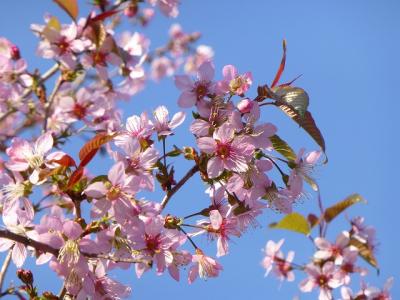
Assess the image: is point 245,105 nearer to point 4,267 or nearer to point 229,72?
point 229,72

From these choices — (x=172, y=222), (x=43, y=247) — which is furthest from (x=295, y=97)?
(x=43, y=247)

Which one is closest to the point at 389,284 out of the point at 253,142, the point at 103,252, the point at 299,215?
the point at 299,215

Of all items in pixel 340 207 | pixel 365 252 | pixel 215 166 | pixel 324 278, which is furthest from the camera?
pixel 324 278

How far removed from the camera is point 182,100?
80.0 inches

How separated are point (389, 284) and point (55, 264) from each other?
2223 mm

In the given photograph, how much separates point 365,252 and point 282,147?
882 millimetres

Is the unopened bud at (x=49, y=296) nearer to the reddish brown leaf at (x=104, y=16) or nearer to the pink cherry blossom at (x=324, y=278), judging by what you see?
the reddish brown leaf at (x=104, y=16)

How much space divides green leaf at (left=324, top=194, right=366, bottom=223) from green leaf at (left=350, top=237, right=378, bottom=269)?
318 mm

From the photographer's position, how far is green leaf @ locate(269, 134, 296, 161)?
6.36 ft

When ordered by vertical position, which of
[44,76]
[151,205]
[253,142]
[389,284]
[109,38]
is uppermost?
[44,76]

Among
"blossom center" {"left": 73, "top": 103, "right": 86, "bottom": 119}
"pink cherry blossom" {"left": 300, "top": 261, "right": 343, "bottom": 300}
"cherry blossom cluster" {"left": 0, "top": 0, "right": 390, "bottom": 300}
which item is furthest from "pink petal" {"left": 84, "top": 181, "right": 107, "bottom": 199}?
"blossom center" {"left": 73, "top": 103, "right": 86, "bottom": 119}

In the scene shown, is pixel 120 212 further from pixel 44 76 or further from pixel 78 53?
pixel 44 76

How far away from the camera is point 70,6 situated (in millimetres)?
2338

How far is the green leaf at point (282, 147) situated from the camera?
194 centimetres
